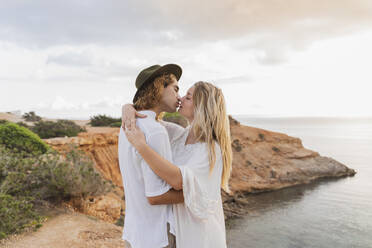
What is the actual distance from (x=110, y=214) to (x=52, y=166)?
2.29m

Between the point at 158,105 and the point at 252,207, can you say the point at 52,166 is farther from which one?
the point at 252,207

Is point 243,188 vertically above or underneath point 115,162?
underneath

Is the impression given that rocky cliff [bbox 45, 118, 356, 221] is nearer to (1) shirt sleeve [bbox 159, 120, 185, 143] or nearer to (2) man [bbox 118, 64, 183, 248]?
(1) shirt sleeve [bbox 159, 120, 185, 143]

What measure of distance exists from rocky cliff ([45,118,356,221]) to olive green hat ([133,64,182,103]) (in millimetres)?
12466

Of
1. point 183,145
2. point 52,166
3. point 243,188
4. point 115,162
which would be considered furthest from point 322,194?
point 183,145

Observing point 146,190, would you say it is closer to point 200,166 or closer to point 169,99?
point 200,166

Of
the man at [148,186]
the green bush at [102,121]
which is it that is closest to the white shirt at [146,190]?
the man at [148,186]

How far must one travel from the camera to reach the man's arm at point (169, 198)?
5.49 ft

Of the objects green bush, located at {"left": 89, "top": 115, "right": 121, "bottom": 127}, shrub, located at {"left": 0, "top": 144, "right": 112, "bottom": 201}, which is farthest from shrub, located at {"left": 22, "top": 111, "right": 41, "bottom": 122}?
shrub, located at {"left": 0, "top": 144, "right": 112, "bottom": 201}

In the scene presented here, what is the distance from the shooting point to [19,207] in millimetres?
5820

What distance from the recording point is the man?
5.54ft

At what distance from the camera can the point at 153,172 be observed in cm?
166

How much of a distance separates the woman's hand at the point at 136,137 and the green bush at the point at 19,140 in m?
9.11

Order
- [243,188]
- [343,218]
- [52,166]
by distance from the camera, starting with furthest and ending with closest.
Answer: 1. [243,188]
2. [343,218]
3. [52,166]
